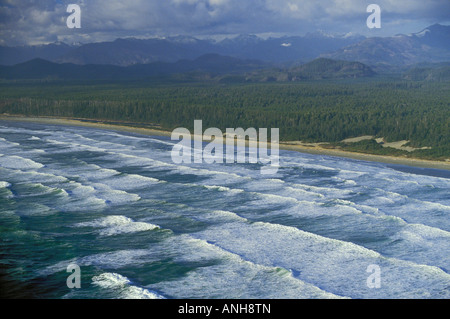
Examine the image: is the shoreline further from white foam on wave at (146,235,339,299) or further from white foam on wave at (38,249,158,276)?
white foam on wave at (38,249,158,276)

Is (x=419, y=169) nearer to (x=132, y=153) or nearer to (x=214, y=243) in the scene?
(x=132, y=153)

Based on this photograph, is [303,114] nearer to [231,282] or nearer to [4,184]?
[4,184]

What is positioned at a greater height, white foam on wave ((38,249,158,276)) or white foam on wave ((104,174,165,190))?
white foam on wave ((104,174,165,190))

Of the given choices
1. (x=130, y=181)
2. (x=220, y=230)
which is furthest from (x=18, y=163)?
(x=220, y=230)

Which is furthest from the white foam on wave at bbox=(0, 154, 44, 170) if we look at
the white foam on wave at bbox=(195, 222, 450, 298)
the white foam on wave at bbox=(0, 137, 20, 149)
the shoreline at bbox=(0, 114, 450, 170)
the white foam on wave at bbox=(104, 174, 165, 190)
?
the shoreline at bbox=(0, 114, 450, 170)

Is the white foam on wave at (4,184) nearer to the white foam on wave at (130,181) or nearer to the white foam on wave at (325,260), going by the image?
the white foam on wave at (130,181)

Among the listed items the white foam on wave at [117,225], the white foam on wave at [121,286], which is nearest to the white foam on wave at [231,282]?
the white foam on wave at [121,286]
